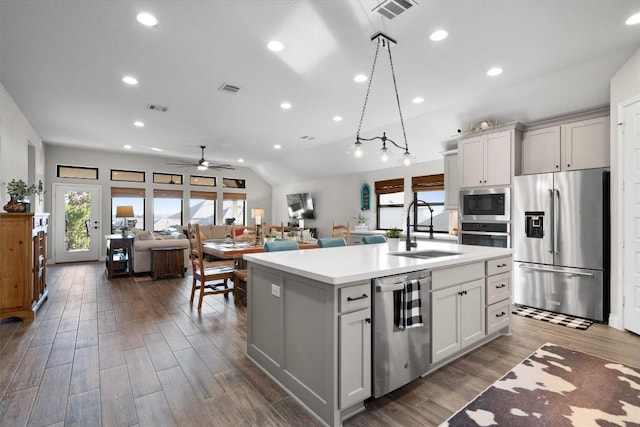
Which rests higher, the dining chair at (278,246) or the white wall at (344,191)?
the white wall at (344,191)

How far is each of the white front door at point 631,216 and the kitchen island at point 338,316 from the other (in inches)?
59.7

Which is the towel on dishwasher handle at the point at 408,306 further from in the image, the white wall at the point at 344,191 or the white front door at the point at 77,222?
the white front door at the point at 77,222

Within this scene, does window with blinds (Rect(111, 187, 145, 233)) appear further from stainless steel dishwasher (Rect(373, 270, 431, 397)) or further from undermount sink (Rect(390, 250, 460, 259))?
stainless steel dishwasher (Rect(373, 270, 431, 397))

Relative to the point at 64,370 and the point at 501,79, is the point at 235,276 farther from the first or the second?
the point at 501,79

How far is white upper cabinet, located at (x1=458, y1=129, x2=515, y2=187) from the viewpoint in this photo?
4.36 meters

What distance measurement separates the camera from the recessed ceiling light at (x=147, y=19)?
258 centimetres

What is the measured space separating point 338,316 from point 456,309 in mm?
1275

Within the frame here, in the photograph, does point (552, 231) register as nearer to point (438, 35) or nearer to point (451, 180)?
point (451, 180)

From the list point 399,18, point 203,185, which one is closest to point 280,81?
point 399,18

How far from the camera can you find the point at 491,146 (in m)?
4.54

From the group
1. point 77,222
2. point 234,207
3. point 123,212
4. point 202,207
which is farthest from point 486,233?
point 77,222

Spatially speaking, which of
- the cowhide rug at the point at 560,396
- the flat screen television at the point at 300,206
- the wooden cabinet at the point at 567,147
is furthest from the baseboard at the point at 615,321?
the flat screen television at the point at 300,206

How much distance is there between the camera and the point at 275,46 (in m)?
3.07

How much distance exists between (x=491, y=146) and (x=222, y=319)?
439 cm
